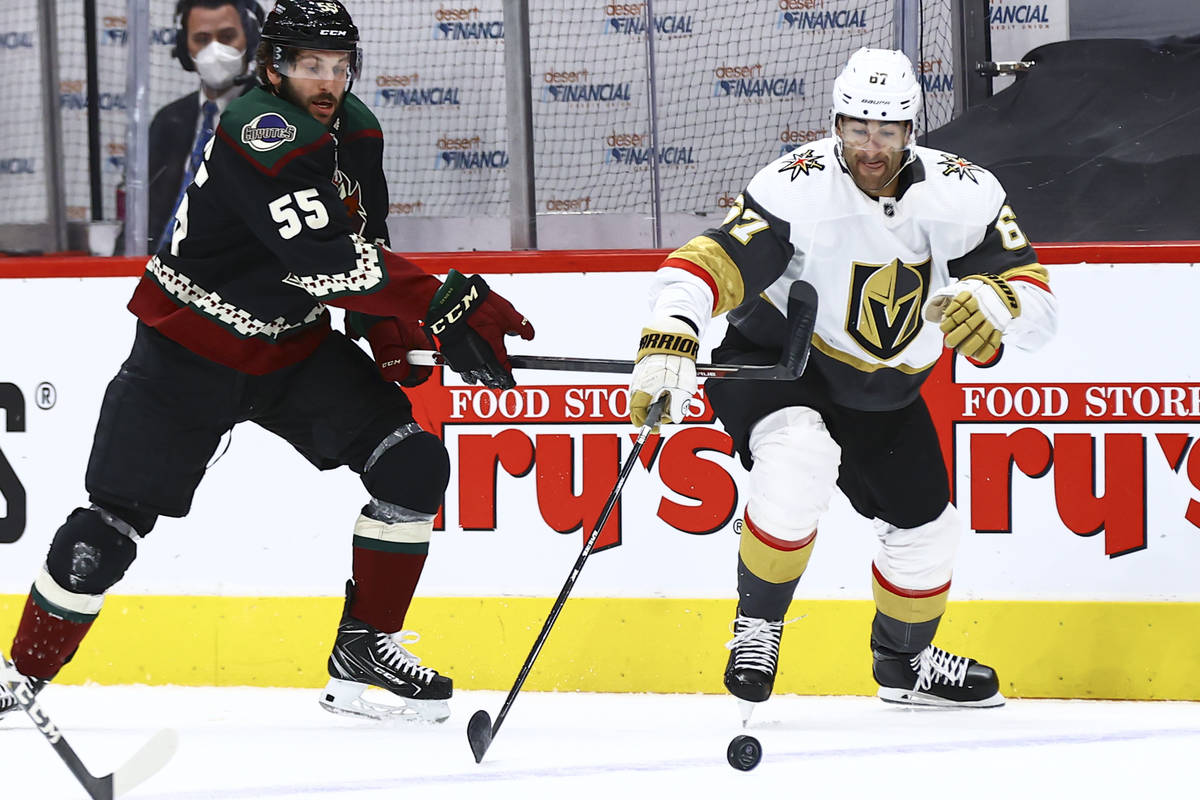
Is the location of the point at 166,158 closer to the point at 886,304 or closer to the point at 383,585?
the point at 383,585

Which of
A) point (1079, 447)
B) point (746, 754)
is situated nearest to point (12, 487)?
point (746, 754)

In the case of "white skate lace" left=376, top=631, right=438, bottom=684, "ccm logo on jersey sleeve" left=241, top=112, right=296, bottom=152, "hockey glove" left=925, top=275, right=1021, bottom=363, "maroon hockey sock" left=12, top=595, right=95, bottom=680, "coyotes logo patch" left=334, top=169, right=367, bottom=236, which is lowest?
"white skate lace" left=376, top=631, right=438, bottom=684

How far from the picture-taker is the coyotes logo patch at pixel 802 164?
250 centimetres

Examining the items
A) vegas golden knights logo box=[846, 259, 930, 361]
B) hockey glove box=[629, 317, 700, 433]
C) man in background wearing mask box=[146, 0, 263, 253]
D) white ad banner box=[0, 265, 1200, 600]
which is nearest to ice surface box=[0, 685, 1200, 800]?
white ad banner box=[0, 265, 1200, 600]

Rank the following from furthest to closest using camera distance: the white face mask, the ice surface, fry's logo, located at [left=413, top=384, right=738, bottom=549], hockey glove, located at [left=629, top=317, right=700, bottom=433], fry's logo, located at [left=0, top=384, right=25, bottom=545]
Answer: the white face mask, fry's logo, located at [left=0, top=384, right=25, bottom=545], fry's logo, located at [left=413, top=384, right=738, bottom=549], hockey glove, located at [left=629, top=317, right=700, bottom=433], the ice surface

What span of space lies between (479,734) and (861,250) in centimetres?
102

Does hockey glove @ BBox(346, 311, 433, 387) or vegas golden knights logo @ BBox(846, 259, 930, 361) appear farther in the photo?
hockey glove @ BBox(346, 311, 433, 387)

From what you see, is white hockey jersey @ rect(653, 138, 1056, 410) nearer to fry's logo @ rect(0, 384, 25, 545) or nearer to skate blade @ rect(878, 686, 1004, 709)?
skate blade @ rect(878, 686, 1004, 709)

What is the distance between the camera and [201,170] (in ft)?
8.13

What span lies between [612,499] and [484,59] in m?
1.50

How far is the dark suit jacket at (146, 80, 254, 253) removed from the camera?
3.30 m

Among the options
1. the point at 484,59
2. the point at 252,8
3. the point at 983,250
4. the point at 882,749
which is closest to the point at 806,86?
the point at 484,59

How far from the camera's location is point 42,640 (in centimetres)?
251

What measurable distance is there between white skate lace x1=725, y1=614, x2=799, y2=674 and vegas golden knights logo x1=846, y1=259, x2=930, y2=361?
52 centimetres
